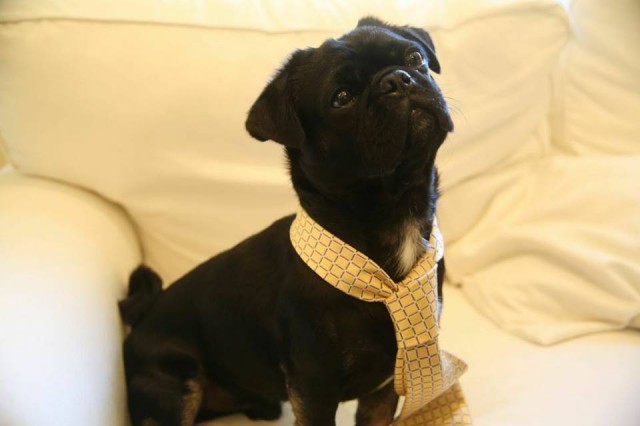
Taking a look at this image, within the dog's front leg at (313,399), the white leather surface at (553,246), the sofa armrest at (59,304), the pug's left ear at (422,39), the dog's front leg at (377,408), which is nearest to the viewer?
the sofa armrest at (59,304)

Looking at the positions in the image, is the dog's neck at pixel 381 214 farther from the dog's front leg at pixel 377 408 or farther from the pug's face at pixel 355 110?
the dog's front leg at pixel 377 408

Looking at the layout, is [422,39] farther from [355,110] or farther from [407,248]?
[407,248]

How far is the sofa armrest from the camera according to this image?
2.89ft

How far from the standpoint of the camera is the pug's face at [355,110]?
891 millimetres

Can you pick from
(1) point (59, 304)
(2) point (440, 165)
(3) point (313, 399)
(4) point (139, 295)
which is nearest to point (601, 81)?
(2) point (440, 165)

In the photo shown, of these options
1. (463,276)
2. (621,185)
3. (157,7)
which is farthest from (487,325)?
(157,7)

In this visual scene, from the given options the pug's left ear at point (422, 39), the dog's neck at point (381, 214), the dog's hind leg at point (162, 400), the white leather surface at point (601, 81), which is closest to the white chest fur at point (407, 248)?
the dog's neck at point (381, 214)

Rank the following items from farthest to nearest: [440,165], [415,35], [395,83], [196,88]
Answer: [440,165] → [196,88] → [415,35] → [395,83]

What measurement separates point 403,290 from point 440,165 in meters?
0.67

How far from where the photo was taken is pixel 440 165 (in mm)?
1552

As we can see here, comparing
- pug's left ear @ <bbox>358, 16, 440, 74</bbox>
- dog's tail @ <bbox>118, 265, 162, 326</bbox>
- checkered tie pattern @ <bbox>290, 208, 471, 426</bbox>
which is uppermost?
pug's left ear @ <bbox>358, 16, 440, 74</bbox>

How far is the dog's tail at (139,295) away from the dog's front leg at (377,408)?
55cm

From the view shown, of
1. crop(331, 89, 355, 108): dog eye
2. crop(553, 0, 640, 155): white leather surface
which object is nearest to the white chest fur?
crop(331, 89, 355, 108): dog eye

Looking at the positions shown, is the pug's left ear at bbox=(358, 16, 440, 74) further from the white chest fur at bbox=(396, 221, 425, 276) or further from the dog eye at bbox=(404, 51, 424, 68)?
the white chest fur at bbox=(396, 221, 425, 276)
